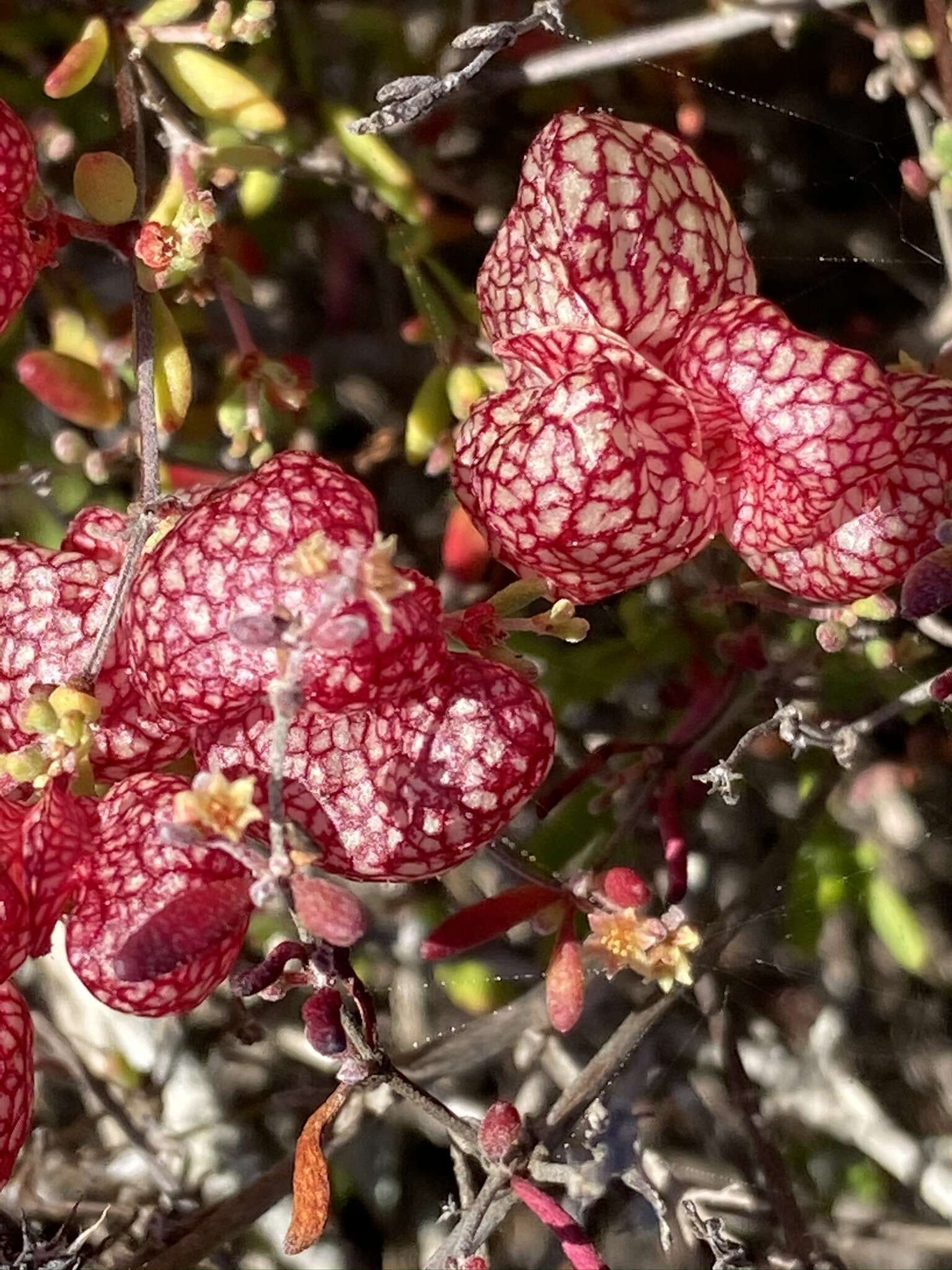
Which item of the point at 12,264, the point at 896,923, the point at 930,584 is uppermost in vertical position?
the point at 12,264

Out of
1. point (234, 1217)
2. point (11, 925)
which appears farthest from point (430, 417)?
point (234, 1217)

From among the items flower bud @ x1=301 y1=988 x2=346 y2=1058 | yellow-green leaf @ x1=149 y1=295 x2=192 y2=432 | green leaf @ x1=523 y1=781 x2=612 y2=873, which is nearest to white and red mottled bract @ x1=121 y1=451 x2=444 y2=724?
flower bud @ x1=301 y1=988 x2=346 y2=1058

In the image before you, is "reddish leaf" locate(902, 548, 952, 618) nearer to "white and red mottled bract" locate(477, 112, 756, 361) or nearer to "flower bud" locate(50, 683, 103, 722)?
"white and red mottled bract" locate(477, 112, 756, 361)

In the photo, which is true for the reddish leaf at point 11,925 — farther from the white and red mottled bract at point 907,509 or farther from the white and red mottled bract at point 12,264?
the white and red mottled bract at point 907,509

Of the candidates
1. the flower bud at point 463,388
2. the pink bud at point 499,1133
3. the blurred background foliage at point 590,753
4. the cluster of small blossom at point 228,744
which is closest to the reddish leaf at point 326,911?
the cluster of small blossom at point 228,744

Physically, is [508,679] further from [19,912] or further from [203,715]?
[19,912]

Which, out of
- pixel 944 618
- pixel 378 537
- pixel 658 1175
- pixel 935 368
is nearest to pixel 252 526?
pixel 378 537

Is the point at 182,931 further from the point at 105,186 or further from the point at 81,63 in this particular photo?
the point at 81,63
